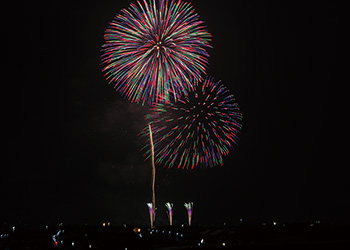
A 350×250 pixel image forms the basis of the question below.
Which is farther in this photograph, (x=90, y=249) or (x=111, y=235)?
(x=111, y=235)

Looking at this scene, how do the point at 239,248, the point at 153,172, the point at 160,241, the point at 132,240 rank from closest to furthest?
the point at 239,248 < the point at 153,172 < the point at 132,240 < the point at 160,241

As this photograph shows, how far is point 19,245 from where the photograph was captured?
4556cm

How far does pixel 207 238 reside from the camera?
5634cm

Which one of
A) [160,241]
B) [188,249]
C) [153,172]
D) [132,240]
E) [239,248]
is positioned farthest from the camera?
[160,241]

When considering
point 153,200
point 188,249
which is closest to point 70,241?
point 153,200

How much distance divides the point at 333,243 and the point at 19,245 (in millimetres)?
43868

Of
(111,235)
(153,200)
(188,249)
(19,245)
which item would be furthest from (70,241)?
(188,249)

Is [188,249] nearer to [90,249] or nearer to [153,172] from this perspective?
[153,172]

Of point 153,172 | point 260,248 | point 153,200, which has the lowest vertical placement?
point 260,248

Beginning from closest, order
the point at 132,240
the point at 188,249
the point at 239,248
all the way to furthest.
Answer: the point at 239,248 → the point at 188,249 → the point at 132,240

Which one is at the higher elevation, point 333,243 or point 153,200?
point 153,200

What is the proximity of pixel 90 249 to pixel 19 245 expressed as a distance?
916 cm

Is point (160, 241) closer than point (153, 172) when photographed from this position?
No

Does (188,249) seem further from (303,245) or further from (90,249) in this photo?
(90,249)
